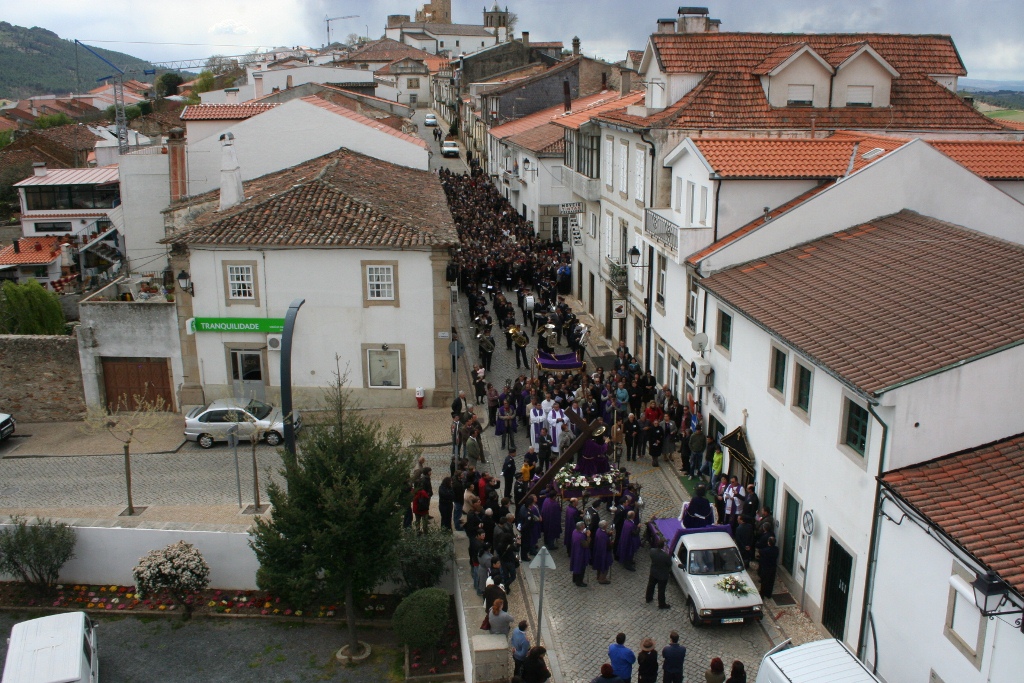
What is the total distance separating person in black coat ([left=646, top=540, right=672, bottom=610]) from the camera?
15.8 meters

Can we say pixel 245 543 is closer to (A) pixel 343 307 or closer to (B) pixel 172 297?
(A) pixel 343 307

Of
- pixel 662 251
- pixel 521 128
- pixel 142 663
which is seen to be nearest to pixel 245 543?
pixel 142 663

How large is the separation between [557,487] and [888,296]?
24.1ft

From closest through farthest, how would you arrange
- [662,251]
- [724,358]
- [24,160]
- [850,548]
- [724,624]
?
[850,548] < [724,624] < [724,358] < [662,251] < [24,160]

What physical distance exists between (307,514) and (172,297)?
1441 centimetres

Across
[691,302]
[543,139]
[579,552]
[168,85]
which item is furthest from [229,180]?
[168,85]

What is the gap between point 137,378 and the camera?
26.9m

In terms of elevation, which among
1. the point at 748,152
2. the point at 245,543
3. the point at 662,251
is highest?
the point at 748,152

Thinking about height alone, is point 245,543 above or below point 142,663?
above

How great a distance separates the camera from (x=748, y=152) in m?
22.2

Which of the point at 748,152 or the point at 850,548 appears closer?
the point at 850,548

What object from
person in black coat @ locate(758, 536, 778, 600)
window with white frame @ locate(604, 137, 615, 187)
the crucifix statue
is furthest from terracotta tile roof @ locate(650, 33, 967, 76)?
person in black coat @ locate(758, 536, 778, 600)

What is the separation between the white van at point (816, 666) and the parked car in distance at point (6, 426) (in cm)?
2164

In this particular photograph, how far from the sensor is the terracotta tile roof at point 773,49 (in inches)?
1092
